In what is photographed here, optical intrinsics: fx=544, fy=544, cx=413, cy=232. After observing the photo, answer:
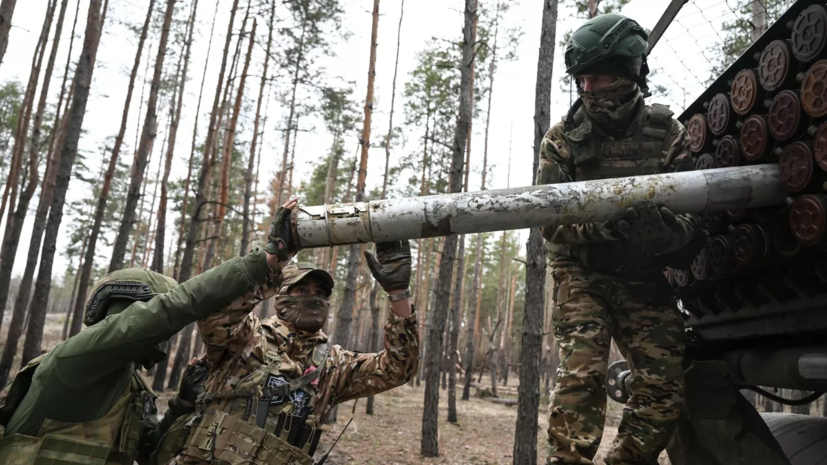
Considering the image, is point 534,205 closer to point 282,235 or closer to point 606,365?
point 606,365

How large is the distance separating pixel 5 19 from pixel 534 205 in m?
7.53

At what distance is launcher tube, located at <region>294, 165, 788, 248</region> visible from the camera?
2.36 metres

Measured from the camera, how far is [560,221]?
2.44 meters

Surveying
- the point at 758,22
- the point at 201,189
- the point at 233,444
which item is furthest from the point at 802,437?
the point at 201,189

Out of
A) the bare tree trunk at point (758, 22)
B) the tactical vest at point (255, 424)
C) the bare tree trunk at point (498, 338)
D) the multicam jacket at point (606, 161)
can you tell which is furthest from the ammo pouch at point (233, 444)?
the bare tree trunk at point (498, 338)

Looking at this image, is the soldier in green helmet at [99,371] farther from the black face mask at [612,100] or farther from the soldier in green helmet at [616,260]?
the black face mask at [612,100]

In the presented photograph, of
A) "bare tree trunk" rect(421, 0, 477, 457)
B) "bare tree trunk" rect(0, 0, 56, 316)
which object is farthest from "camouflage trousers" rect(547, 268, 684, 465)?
"bare tree trunk" rect(0, 0, 56, 316)

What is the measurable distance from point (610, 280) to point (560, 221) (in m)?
0.54

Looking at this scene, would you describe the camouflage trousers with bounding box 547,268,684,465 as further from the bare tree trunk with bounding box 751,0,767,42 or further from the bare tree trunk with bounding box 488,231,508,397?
the bare tree trunk with bounding box 488,231,508,397

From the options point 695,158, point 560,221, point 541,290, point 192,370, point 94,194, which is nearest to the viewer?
point 560,221

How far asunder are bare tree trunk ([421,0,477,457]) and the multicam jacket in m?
Result: 7.29

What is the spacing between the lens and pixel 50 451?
242 centimetres

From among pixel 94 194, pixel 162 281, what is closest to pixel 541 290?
pixel 162 281

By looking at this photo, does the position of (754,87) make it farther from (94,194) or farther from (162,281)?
(94,194)
